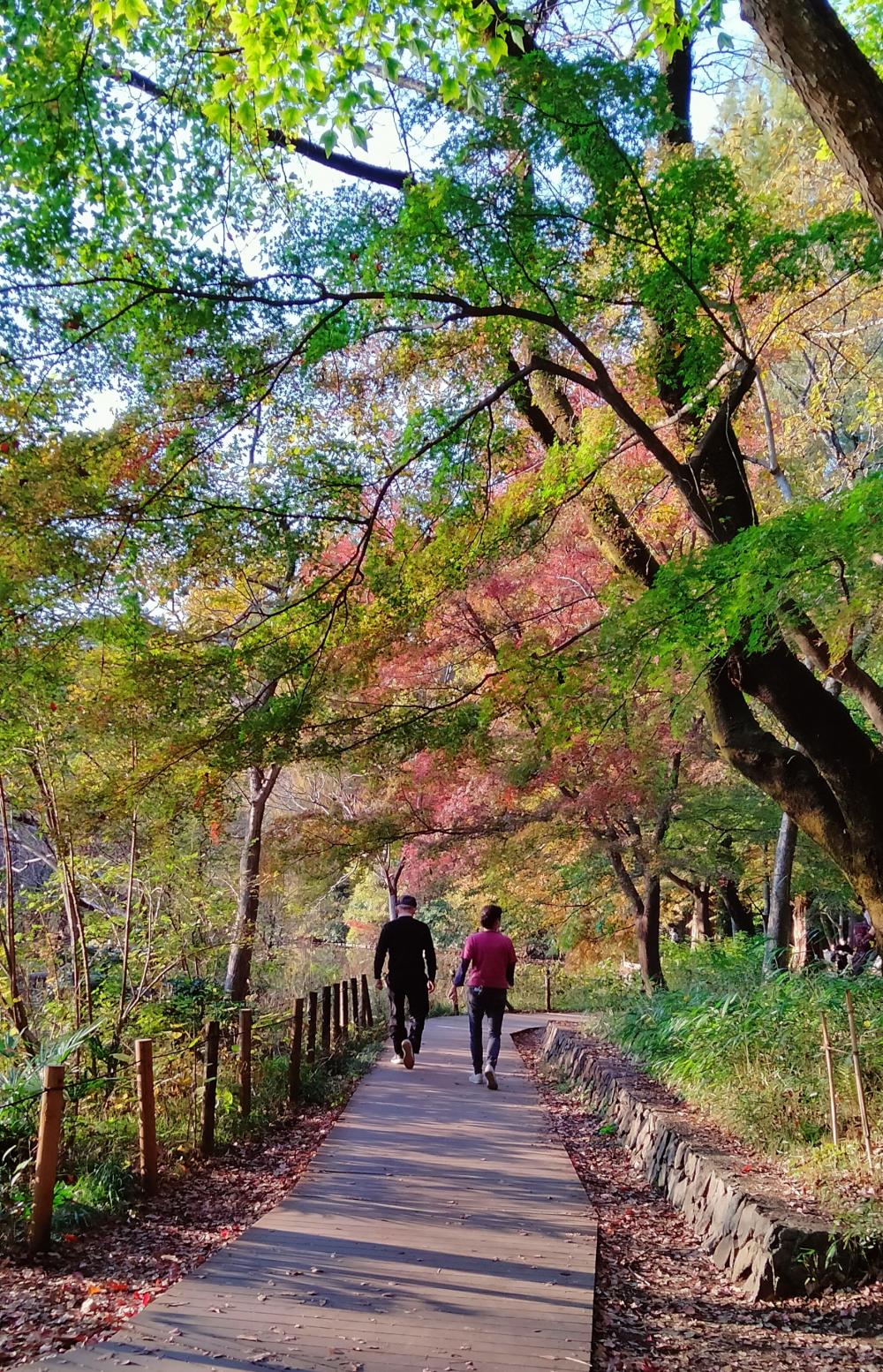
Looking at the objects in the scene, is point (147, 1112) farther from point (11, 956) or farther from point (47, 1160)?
point (11, 956)

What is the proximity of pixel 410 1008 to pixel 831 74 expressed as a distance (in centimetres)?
768

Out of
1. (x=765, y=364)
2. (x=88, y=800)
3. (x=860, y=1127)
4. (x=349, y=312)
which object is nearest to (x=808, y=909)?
(x=765, y=364)

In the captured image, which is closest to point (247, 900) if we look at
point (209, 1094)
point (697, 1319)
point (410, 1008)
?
point (410, 1008)

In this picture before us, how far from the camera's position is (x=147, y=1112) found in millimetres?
5508

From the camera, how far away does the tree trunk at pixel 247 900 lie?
1192 centimetres

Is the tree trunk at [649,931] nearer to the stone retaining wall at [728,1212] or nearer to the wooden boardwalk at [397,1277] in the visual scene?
the stone retaining wall at [728,1212]

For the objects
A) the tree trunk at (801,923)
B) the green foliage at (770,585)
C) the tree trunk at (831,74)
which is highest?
the tree trunk at (831,74)

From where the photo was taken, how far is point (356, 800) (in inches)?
931

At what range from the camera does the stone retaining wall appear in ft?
14.1

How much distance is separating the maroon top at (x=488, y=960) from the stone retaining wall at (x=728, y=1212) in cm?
143

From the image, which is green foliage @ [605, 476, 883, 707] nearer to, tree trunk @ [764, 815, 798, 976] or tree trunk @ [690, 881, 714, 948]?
tree trunk @ [764, 815, 798, 976]

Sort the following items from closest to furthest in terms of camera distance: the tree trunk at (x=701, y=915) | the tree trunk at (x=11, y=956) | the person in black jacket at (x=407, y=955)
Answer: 1. the tree trunk at (x=11, y=956)
2. the person in black jacket at (x=407, y=955)
3. the tree trunk at (x=701, y=915)

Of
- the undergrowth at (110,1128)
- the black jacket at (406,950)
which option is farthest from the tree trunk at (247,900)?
the black jacket at (406,950)

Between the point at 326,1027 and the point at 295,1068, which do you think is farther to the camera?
the point at 326,1027
